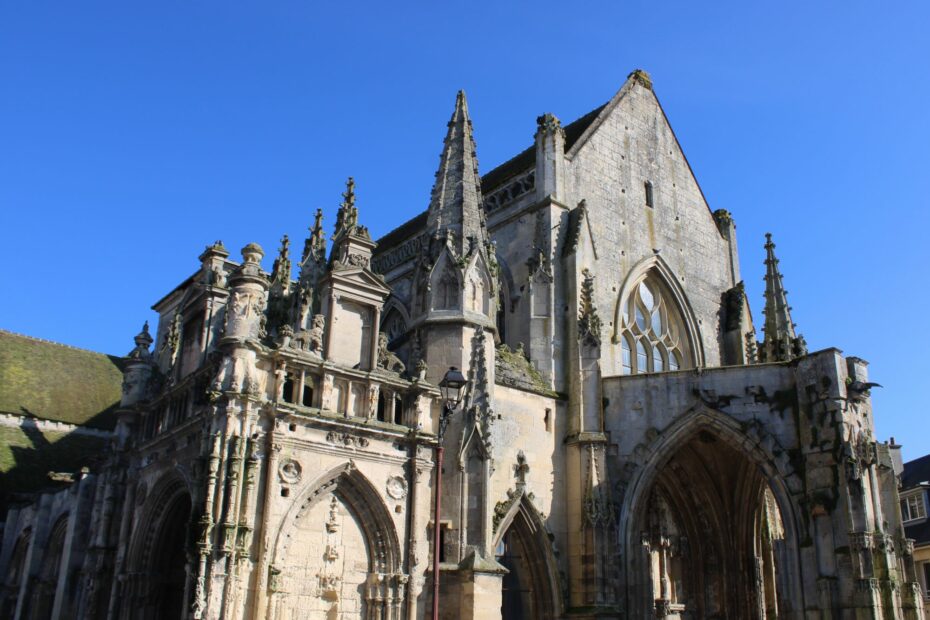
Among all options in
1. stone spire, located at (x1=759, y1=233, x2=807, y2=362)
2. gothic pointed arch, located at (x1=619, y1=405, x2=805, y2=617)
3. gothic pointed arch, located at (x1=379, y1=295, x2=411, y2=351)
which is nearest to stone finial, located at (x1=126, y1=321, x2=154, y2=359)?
gothic pointed arch, located at (x1=379, y1=295, x2=411, y2=351)

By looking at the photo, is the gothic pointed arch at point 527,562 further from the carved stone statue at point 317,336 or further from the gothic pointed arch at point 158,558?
the gothic pointed arch at point 158,558

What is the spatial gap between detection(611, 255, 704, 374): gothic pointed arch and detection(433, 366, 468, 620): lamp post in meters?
7.07

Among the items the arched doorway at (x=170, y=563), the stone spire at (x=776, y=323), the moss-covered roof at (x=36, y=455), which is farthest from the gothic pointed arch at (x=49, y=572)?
the stone spire at (x=776, y=323)

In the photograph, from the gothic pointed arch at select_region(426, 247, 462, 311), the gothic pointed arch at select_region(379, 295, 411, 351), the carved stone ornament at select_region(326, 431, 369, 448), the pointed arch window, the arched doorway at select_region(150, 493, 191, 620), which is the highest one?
the gothic pointed arch at select_region(379, 295, 411, 351)

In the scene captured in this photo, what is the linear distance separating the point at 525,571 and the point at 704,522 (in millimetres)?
4761

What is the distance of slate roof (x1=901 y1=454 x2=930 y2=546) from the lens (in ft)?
95.8

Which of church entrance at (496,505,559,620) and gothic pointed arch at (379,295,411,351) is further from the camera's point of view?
gothic pointed arch at (379,295,411,351)

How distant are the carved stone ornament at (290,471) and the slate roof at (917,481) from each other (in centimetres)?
2269

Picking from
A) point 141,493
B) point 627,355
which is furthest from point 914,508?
point 141,493

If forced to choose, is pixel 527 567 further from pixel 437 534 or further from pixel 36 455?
pixel 36 455

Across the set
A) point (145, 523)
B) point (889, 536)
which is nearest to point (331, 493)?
point (145, 523)

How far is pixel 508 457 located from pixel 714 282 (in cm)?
888

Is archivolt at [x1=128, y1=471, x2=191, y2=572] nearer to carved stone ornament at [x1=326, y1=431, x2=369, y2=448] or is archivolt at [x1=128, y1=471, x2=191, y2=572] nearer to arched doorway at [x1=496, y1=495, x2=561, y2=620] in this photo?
carved stone ornament at [x1=326, y1=431, x2=369, y2=448]

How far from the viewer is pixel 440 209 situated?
1706 centimetres
